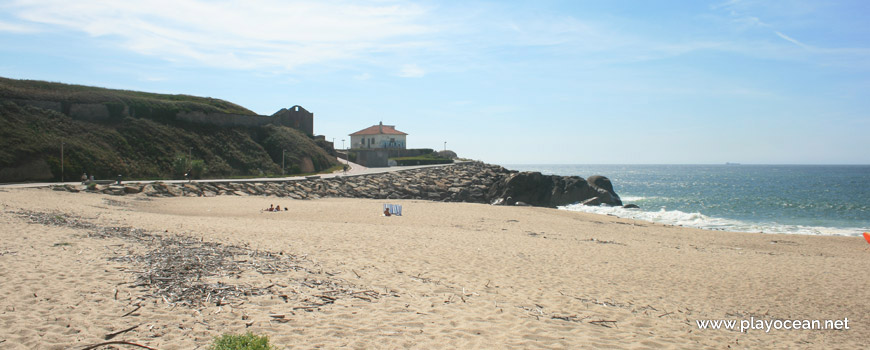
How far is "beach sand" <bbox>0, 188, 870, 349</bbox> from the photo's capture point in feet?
20.0

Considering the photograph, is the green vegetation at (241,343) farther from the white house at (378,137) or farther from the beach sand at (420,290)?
the white house at (378,137)

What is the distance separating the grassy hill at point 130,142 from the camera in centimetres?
3006

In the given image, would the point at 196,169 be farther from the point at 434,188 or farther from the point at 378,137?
the point at 378,137

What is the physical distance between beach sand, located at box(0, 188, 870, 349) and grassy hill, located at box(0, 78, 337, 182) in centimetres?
1507

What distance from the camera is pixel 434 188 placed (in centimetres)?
4109

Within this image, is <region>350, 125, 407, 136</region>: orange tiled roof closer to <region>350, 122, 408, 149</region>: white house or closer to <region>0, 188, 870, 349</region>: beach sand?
<region>350, 122, 408, 149</region>: white house

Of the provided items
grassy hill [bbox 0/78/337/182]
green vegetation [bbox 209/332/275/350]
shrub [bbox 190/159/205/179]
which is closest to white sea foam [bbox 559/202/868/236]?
green vegetation [bbox 209/332/275/350]

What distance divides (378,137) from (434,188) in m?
33.4

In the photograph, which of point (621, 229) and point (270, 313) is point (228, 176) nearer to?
point (621, 229)

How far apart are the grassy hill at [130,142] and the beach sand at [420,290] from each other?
15066mm

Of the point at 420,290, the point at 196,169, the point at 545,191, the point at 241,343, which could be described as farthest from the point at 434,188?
the point at 241,343

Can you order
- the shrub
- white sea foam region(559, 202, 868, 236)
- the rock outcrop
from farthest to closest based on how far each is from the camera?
the rock outcrop
the shrub
white sea foam region(559, 202, 868, 236)

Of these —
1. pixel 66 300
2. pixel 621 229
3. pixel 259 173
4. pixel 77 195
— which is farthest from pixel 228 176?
pixel 66 300

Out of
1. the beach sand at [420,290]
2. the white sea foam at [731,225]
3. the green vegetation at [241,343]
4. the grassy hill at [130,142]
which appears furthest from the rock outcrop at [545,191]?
the green vegetation at [241,343]
